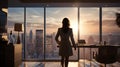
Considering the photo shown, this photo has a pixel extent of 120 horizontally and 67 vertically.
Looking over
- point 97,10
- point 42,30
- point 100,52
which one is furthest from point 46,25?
point 100,52

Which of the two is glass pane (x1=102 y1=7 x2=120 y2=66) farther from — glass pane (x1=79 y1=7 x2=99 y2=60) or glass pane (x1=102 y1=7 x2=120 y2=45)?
glass pane (x1=79 y1=7 x2=99 y2=60)

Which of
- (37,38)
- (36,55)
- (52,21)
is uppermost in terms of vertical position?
(52,21)

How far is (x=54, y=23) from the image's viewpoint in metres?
12.9

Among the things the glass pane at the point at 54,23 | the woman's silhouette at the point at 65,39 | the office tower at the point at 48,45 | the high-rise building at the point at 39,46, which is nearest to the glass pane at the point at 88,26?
the glass pane at the point at 54,23

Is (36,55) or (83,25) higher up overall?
(83,25)

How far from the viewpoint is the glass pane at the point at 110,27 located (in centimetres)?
1259

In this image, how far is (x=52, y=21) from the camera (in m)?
12.9

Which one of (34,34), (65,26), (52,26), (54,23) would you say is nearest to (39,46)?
(34,34)

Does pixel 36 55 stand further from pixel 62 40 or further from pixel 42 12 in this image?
pixel 62 40

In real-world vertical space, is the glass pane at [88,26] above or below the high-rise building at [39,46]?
above

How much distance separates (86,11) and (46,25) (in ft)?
6.72

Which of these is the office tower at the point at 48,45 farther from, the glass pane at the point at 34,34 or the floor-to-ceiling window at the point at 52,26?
the glass pane at the point at 34,34

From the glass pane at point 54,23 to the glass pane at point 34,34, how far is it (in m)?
0.29

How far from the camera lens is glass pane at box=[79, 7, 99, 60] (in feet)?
41.3
